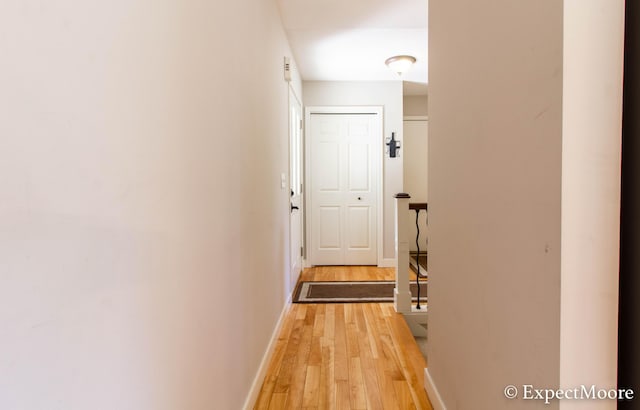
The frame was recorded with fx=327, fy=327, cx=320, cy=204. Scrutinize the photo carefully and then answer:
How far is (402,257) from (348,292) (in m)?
0.85

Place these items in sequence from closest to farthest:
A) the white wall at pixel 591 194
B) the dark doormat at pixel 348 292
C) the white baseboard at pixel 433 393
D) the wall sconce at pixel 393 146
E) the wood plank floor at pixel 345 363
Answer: the white wall at pixel 591 194 → the white baseboard at pixel 433 393 → the wood plank floor at pixel 345 363 → the dark doormat at pixel 348 292 → the wall sconce at pixel 393 146

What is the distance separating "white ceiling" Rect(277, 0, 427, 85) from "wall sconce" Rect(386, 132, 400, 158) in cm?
80

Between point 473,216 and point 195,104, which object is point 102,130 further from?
point 473,216

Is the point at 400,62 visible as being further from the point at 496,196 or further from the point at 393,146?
the point at 496,196

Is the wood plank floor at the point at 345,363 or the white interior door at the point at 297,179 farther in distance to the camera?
the white interior door at the point at 297,179

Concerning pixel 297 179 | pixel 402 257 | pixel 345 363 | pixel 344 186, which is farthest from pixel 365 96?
pixel 345 363

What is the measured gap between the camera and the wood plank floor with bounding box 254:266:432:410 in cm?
167

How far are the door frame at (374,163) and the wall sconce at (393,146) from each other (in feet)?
0.31

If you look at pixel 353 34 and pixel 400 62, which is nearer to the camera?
pixel 353 34

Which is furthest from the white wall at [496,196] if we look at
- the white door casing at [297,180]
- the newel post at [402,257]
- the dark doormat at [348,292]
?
the white door casing at [297,180]

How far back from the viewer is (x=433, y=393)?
5.21 ft

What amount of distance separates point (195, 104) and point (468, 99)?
37.2 inches

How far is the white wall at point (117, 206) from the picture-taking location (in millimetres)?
458

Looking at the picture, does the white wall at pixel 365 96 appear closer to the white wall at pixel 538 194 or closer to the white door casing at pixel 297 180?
the white door casing at pixel 297 180
